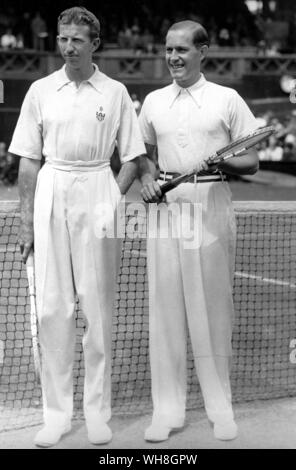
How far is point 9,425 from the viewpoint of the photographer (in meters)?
5.79

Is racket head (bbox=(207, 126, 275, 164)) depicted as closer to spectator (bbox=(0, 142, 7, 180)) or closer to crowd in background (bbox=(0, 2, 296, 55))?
spectator (bbox=(0, 142, 7, 180))

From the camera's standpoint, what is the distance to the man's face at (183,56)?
5355 mm

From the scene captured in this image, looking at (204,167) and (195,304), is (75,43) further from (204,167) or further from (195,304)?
(195,304)

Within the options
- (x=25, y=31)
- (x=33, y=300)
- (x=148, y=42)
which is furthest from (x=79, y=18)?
(x=148, y=42)

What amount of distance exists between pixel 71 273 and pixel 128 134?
0.88 m

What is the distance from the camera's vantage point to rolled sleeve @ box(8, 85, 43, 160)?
532 centimetres

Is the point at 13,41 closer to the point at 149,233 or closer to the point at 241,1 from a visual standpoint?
the point at 241,1

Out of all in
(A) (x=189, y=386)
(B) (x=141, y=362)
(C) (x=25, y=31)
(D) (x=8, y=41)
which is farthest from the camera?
(C) (x=25, y=31)

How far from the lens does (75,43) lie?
204 inches

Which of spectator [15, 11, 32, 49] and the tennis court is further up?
spectator [15, 11, 32, 49]

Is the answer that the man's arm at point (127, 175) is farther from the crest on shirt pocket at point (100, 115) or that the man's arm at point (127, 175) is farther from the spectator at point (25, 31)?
the spectator at point (25, 31)

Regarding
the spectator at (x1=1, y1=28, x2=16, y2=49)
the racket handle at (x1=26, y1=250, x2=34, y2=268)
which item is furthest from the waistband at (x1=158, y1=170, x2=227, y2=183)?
the spectator at (x1=1, y1=28, x2=16, y2=49)

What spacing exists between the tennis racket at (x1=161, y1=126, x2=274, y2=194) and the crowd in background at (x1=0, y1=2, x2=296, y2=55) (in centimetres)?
2631

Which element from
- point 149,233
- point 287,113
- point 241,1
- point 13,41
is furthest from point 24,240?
point 241,1
